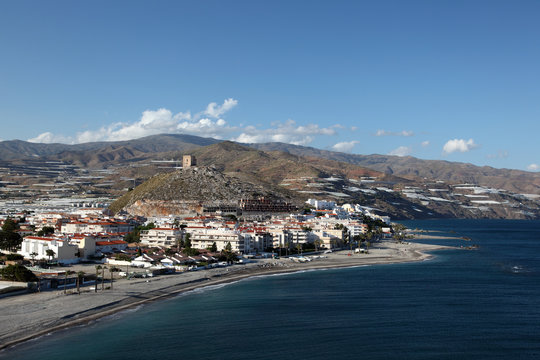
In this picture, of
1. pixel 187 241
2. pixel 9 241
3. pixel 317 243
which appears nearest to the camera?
pixel 9 241

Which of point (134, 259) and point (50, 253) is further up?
point (50, 253)

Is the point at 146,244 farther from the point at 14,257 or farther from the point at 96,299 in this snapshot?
the point at 96,299

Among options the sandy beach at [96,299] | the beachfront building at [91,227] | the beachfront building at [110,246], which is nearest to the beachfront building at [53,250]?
the beachfront building at [110,246]

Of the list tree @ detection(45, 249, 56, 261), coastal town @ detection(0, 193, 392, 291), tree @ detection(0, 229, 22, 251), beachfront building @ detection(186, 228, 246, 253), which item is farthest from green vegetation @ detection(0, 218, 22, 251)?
beachfront building @ detection(186, 228, 246, 253)

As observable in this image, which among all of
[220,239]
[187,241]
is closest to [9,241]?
[187,241]

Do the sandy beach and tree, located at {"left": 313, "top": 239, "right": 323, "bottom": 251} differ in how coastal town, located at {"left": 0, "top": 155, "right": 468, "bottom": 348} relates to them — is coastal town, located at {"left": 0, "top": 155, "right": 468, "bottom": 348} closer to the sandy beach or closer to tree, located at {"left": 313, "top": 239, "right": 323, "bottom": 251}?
the sandy beach

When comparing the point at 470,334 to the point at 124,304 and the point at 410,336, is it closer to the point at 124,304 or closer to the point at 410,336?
the point at 410,336

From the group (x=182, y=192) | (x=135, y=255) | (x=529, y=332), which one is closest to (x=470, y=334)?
(x=529, y=332)
